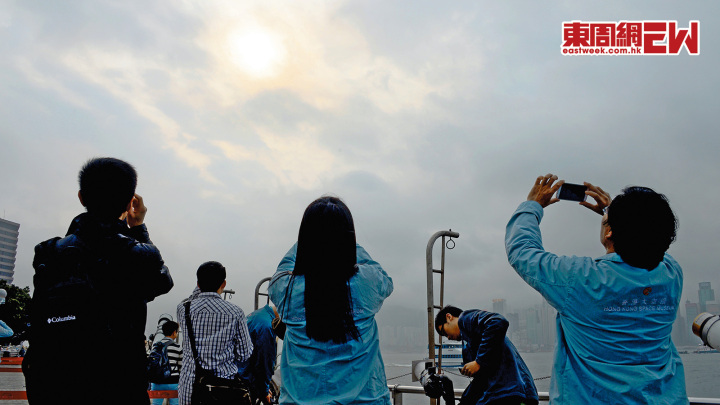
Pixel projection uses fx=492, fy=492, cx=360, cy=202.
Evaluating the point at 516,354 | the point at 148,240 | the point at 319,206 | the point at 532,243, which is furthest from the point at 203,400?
the point at 516,354

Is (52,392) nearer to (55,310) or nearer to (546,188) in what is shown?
(55,310)

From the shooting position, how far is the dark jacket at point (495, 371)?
4047mm

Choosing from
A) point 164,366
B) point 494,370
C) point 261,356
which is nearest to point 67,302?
point 261,356

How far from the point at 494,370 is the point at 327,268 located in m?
2.55

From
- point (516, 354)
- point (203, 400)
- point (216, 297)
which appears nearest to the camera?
point (203, 400)

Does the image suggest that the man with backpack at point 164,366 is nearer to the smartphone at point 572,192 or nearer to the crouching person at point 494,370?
the crouching person at point 494,370

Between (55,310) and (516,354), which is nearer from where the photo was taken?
(55,310)

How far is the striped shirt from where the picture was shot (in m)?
3.31

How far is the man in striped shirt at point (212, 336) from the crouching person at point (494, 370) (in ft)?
6.31

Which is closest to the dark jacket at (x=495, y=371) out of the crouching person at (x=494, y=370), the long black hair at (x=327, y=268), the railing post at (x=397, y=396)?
the crouching person at (x=494, y=370)

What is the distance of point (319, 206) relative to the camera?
2369mm

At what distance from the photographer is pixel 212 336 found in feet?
11.1

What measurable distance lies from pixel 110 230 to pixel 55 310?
374mm
